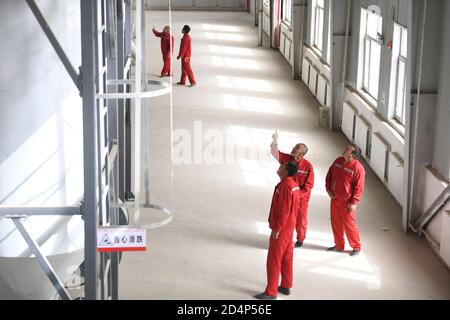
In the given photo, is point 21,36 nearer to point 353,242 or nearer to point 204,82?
point 353,242

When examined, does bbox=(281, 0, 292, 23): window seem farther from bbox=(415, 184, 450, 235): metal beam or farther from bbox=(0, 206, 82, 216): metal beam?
bbox=(0, 206, 82, 216): metal beam

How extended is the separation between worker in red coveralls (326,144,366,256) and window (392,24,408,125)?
9.92 feet

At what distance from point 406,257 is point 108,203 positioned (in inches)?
181

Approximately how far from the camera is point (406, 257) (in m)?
10.8

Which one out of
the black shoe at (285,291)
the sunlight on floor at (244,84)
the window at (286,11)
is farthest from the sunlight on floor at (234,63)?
the black shoe at (285,291)

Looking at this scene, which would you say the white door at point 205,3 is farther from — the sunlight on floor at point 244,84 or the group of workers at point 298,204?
the group of workers at point 298,204

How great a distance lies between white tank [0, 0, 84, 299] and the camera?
729cm

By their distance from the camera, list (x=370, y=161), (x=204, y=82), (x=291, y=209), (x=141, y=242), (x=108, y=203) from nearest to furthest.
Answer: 1. (x=141, y=242)
2. (x=108, y=203)
3. (x=291, y=209)
4. (x=370, y=161)
5. (x=204, y=82)

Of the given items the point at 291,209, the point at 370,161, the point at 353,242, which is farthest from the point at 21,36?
the point at 370,161

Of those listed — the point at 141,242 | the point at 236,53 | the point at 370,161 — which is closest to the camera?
the point at 141,242

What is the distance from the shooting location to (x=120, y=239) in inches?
280

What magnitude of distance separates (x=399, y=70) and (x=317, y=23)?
320 inches

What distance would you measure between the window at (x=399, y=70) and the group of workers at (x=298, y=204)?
2992mm
